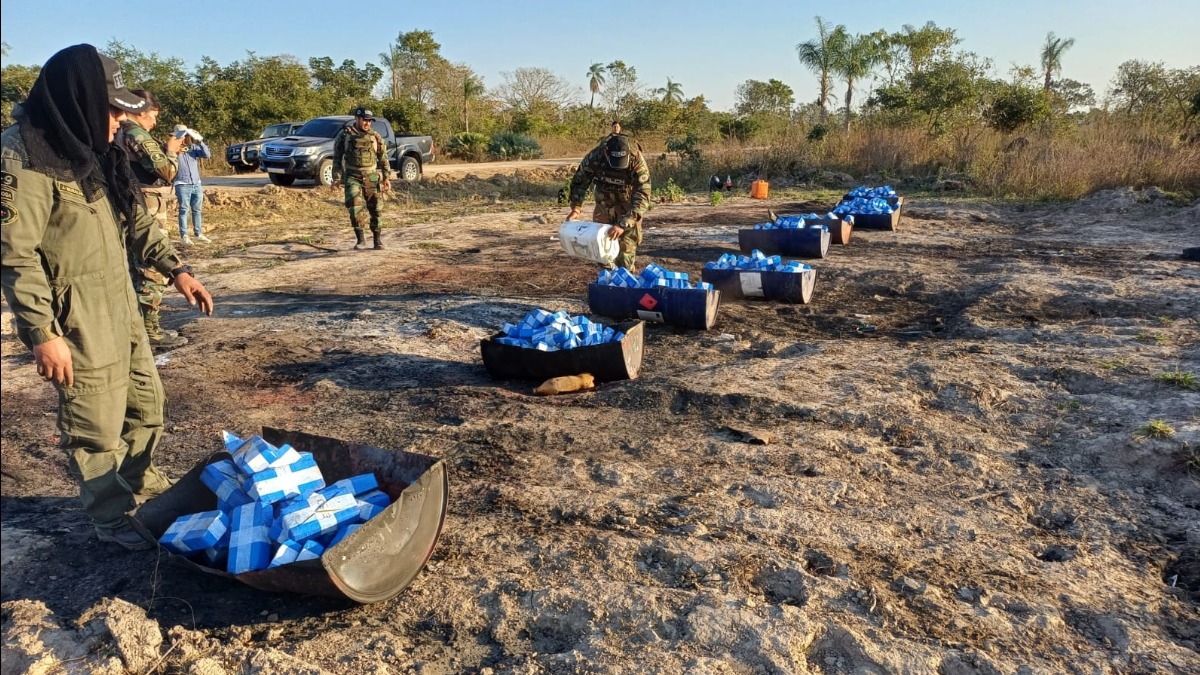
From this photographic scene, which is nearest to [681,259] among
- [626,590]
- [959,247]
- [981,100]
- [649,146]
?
[959,247]

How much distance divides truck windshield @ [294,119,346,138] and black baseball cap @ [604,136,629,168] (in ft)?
37.8

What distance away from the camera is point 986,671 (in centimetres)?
240

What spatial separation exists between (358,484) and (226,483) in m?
0.49

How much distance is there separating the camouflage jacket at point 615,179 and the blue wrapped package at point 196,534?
519 cm

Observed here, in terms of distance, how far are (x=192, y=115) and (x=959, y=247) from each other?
2377cm

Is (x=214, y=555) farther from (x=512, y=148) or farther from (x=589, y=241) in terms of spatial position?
(x=512, y=148)

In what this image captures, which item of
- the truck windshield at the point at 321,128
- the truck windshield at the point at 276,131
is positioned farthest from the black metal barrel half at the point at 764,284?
the truck windshield at the point at 276,131

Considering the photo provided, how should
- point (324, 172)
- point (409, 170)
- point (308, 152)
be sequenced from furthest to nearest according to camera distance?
point (409, 170) < point (324, 172) < point (308, 152)

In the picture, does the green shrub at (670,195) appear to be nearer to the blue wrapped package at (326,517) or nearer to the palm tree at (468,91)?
the blue wrapped package at (326,517)

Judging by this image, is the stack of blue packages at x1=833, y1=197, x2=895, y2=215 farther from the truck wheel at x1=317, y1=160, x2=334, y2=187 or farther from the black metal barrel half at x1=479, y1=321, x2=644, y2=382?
the truck wheel at x1=317, y1=160, x2=334, y2=187

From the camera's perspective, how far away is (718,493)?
3553mm

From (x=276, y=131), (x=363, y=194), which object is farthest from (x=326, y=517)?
(x=276, y=131)

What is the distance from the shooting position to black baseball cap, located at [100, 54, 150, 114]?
2.68 metres

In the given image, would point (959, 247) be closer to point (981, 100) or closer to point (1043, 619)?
point (1043, 619)
